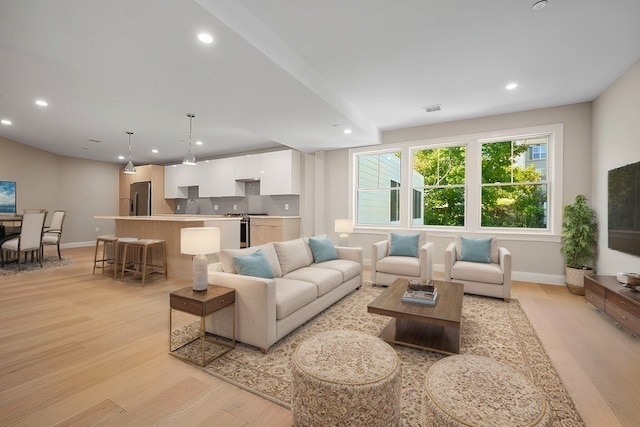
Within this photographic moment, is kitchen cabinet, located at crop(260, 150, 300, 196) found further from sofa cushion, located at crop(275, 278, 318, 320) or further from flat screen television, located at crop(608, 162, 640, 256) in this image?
flat screen television, located at crop(608, 162, 640, 256)

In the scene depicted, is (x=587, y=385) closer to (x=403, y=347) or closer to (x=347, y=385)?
(x=403, y=347)

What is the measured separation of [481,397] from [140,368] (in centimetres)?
234

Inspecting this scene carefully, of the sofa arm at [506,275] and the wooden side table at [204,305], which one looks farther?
the sofa arm at [506,275]

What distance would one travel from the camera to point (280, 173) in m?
6.78

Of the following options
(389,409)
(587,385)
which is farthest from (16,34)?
(587,385)

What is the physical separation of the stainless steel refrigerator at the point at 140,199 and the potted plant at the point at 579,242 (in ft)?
32.0

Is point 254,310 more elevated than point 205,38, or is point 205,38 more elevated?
point 205,38

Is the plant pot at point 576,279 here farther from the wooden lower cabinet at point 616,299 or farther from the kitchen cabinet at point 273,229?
the kitchen cabinet at point 273,229

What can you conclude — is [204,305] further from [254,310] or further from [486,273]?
[486,273]

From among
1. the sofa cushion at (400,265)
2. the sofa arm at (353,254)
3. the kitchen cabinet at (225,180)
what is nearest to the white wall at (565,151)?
the sofa cushion at (400,265)

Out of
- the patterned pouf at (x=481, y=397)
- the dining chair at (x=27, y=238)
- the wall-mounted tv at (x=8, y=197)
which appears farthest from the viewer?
the wall-mounted tv at (x=8, y=197)

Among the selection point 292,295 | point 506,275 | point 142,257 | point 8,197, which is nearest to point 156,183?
point 8,197

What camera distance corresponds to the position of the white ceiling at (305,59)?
91.1 inches

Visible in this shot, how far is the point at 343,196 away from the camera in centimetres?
640
